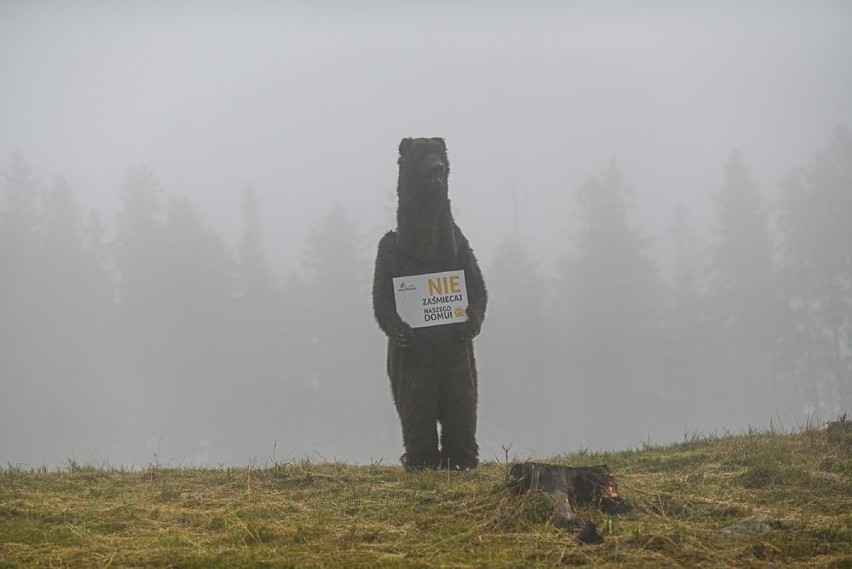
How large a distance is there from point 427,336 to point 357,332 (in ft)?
141

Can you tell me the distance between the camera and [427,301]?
10062 mm

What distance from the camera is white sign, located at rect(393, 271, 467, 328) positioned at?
1003cm

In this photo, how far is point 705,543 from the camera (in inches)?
211

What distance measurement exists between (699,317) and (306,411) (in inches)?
933

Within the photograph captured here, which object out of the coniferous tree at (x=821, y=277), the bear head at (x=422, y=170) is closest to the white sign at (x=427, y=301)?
the bear head at (x=422, y=170)

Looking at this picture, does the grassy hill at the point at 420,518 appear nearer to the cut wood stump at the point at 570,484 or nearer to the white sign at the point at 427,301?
the cut wood stump at the point at 570,484

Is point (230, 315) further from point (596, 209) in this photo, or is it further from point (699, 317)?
point (699, 317)

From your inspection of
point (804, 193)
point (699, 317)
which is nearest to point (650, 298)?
point (699, 317)

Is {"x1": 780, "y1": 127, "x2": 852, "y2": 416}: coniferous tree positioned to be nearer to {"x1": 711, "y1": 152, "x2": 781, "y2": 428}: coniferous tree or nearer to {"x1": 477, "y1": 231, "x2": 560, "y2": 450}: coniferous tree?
{"x1": 711, "y1": 152, "x2": 781, "y2": 428}: coniferous tree

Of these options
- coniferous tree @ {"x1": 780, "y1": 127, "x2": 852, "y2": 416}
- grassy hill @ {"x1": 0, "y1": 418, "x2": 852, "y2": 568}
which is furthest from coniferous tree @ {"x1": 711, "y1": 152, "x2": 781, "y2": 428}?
grassy hill @ {"x1": 0, "y1": 418, "x2": 852, "y2": 568}

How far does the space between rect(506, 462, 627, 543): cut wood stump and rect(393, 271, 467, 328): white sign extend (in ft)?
12.3

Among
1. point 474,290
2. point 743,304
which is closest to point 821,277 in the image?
point 743,304

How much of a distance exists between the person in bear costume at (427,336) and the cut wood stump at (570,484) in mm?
3570

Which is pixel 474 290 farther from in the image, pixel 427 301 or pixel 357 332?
pixel 357 332
